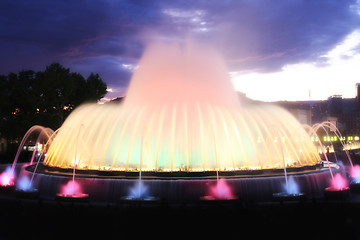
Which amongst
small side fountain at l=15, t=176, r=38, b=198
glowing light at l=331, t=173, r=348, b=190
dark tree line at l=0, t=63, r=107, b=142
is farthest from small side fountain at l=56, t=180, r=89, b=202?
dark tree line at l=0, t=63, r=107, b=142

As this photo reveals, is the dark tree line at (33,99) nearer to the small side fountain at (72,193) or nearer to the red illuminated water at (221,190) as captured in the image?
the small side fountain at (72,193)

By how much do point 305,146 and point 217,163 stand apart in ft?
26.0

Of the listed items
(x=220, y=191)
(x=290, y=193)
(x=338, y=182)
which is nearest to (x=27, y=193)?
(x=220, y=191)

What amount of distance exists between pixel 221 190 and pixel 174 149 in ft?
19.7

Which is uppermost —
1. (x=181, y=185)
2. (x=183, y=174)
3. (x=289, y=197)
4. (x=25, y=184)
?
(x=183, y=174)

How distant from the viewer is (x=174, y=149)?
22297 millimetres

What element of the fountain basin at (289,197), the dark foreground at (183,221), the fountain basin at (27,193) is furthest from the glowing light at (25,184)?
the fountain basin at (289,197)

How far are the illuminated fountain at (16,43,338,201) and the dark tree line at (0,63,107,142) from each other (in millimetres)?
26889

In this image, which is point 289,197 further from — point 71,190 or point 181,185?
point 71,190

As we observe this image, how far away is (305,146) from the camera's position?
2547 centimetres

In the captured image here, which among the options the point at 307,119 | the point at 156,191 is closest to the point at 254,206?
the point at 156,191

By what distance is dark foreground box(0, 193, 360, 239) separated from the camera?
11430mm

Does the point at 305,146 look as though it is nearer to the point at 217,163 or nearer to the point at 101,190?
the point at 217,163

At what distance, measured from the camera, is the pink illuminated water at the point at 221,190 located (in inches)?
661
